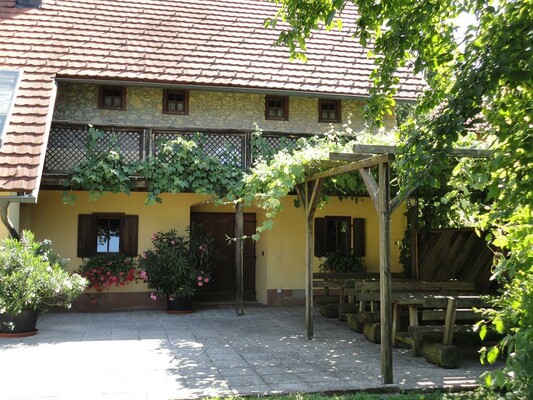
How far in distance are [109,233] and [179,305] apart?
2.66 metres

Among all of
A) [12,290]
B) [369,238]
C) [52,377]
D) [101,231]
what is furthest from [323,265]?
[52,377]

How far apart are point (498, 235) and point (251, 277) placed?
36.0 feet

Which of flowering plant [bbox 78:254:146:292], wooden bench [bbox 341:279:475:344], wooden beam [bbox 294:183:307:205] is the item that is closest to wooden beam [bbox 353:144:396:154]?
wooden bench [bbox 341:279:475:344]

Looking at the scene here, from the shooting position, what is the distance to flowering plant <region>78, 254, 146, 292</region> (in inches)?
487

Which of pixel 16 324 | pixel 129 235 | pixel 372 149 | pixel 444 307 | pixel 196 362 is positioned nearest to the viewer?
pixel 372 149

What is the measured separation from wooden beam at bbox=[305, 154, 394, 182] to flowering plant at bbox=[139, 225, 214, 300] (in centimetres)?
428

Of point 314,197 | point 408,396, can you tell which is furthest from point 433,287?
point 408,396

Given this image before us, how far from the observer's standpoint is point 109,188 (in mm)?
11312

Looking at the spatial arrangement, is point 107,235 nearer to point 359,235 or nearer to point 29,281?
point 29,281

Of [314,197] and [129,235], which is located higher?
[314,197]

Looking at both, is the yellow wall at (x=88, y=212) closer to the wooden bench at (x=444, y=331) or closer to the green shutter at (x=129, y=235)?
the green shutter at (x=129, y=235)

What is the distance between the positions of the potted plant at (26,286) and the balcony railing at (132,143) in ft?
8.07

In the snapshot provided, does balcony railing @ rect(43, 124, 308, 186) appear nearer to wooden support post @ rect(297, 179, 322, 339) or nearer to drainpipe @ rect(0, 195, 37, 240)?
drainpipe @ rect(0, 195, 37, 240)

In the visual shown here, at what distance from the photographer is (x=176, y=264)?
1184 centimetres
